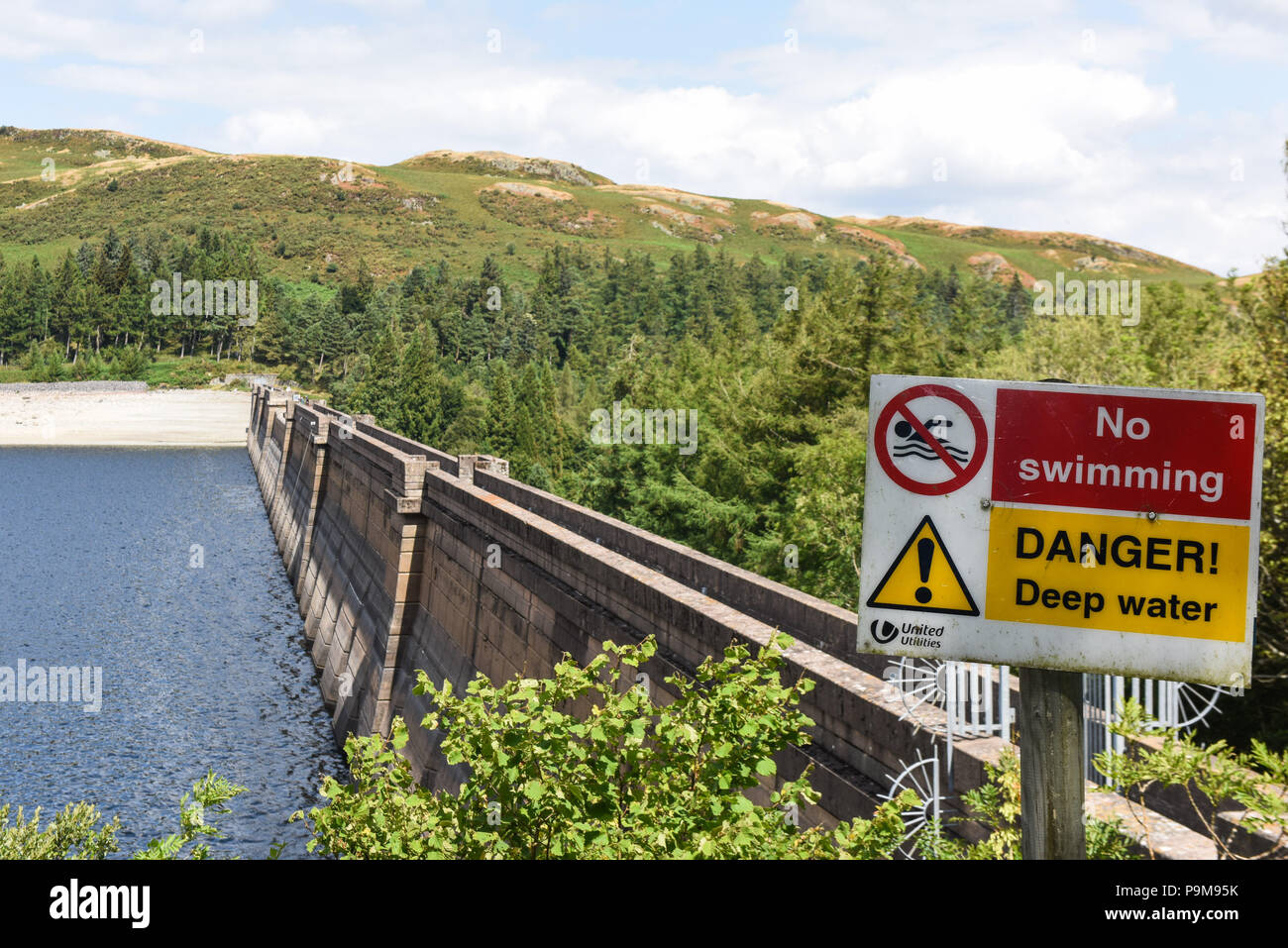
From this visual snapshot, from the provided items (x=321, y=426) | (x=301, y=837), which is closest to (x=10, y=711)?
(x=301, y=837)

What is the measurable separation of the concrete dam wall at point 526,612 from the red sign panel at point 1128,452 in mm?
3878

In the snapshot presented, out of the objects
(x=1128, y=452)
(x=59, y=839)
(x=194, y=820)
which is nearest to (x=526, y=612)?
(x=59, y=839)

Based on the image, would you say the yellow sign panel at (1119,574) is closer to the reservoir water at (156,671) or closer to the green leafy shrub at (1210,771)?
the green leafy shrub at (1210,771)

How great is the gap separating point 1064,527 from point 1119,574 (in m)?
0.22

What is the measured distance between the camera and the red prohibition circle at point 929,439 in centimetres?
352

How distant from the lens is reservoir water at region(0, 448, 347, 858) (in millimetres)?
24719

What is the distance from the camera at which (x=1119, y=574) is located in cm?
341

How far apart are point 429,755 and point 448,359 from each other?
4441 inches

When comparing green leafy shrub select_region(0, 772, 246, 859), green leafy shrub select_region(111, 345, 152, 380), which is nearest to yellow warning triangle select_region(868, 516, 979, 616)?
green leafy shrub select_region(0, 772, 246, 859)

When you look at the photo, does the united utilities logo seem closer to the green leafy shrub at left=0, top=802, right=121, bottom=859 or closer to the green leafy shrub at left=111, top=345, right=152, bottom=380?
the green leafy shrub at left=0, top=802, right=121, bottom=859

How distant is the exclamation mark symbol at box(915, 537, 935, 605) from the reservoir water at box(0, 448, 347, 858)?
20.6m

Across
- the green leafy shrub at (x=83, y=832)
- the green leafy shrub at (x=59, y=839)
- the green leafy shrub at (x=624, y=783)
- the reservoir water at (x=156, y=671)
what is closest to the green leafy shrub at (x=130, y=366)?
the reservoir water at (x=156, y=671)

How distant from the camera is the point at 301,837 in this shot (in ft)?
74.4
